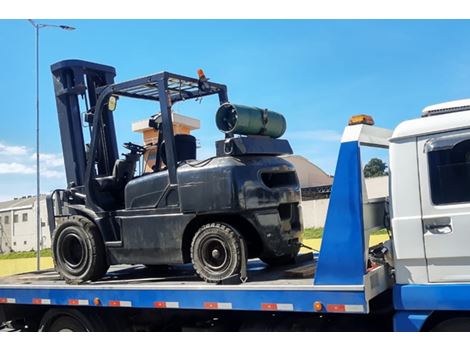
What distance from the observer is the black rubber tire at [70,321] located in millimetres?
5426

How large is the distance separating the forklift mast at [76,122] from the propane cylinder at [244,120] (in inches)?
84.3

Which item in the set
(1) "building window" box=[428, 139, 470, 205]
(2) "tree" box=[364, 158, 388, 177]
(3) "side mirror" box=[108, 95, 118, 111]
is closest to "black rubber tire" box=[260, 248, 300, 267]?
(2) "tree" box=[364, 158, 388, 177]

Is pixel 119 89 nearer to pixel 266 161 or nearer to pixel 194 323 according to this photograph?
pixel 266 161

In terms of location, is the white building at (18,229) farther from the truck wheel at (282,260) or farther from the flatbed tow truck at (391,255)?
the flatbed tow truck at (391,255)

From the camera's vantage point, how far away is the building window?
3.67 m

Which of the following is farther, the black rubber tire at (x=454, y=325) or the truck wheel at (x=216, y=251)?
the truck wheel at (x=216, y=251)

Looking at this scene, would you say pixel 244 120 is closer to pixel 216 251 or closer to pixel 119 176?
pixel 216 251

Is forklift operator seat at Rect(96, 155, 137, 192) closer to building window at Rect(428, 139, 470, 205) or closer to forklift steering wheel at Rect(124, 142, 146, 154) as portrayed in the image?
forklift steering wheel at Rect(124, 142, 146, 154)

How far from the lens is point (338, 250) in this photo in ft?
12.8

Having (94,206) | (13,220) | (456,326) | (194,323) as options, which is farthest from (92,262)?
(13,220)

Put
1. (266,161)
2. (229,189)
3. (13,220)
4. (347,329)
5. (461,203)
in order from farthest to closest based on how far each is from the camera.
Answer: (13,220)
(266,161)
(229,189)
(347,329)
(461,203)

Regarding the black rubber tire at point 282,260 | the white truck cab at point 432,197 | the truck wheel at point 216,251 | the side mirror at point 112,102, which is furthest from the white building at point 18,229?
the white truck cab at point 432,197

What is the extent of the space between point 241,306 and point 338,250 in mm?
1023

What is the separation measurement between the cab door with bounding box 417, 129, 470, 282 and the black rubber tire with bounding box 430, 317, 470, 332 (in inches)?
11.9
